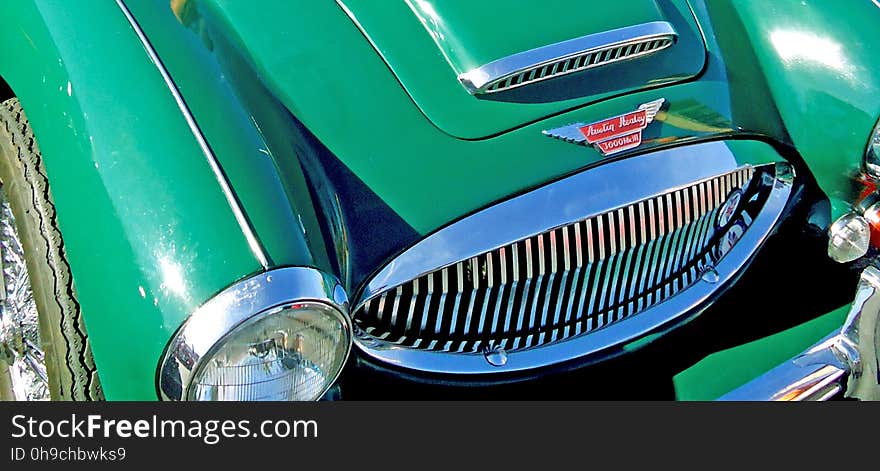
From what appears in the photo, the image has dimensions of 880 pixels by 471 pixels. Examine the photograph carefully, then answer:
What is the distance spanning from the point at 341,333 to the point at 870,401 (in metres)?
1.19

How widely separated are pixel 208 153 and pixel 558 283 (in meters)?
0.76

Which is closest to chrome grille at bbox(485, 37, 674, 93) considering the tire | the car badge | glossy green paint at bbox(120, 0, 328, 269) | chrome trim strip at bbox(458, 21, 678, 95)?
chrome trim strip at bbox(458, 21, 678, 95)

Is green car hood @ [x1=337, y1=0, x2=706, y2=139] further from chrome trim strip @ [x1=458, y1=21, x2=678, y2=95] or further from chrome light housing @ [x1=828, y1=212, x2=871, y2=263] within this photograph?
chrome light housing @ [x1=828, y1=212, x2=871, y2=263]

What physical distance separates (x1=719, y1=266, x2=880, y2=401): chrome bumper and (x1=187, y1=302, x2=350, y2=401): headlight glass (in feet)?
2.97

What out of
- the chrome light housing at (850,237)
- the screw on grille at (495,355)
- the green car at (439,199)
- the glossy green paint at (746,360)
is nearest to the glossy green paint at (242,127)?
the green car at (439,199)

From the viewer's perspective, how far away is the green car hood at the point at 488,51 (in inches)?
70.9

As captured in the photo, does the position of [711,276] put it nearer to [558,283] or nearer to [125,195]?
[558,283]

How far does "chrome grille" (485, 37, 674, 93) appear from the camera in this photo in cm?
182

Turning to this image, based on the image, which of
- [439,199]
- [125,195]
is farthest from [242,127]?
[439,199]
